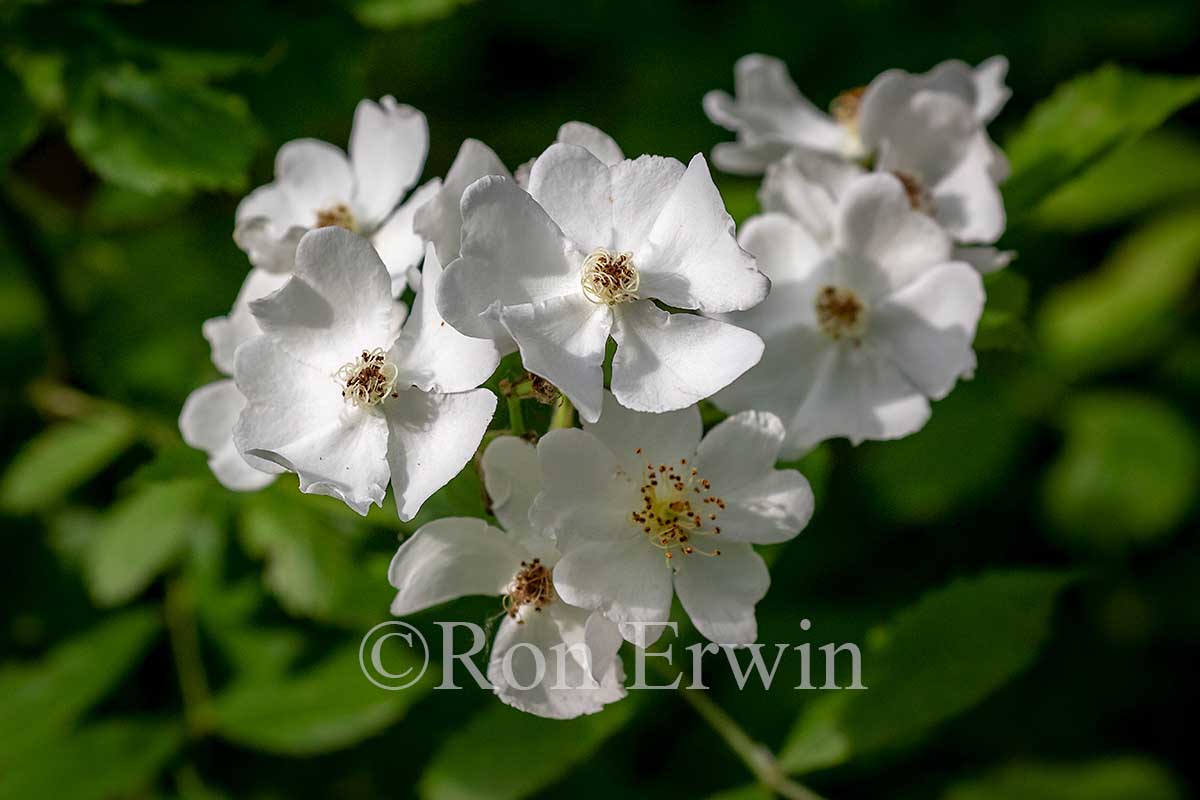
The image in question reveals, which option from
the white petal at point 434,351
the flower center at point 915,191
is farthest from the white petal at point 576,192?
the flower center at point 915,191

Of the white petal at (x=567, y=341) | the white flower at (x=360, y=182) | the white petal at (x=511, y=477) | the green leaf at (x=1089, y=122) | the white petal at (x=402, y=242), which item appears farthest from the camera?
the green leaf at (x=1089, y=122)

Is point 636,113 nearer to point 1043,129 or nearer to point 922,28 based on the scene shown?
point 922,28

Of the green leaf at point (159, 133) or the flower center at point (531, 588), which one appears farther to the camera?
the green leaf at point (159, 133)

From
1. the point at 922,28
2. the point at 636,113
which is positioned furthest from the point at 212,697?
the point at 922,28

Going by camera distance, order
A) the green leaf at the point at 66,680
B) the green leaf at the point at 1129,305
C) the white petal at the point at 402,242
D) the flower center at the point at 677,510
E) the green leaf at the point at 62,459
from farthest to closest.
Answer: the green leaf at the point at 1129,305 → the green leaf at the point at 62,459 → the green leaf at the point at 66,680 → the white petal at the point at 402,242 → the flower center at the point at 677,510

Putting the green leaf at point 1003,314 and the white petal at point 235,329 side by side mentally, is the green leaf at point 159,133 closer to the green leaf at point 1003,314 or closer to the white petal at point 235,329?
the white petal at point 235,329

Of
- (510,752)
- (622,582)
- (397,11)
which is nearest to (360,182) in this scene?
(397,11)
